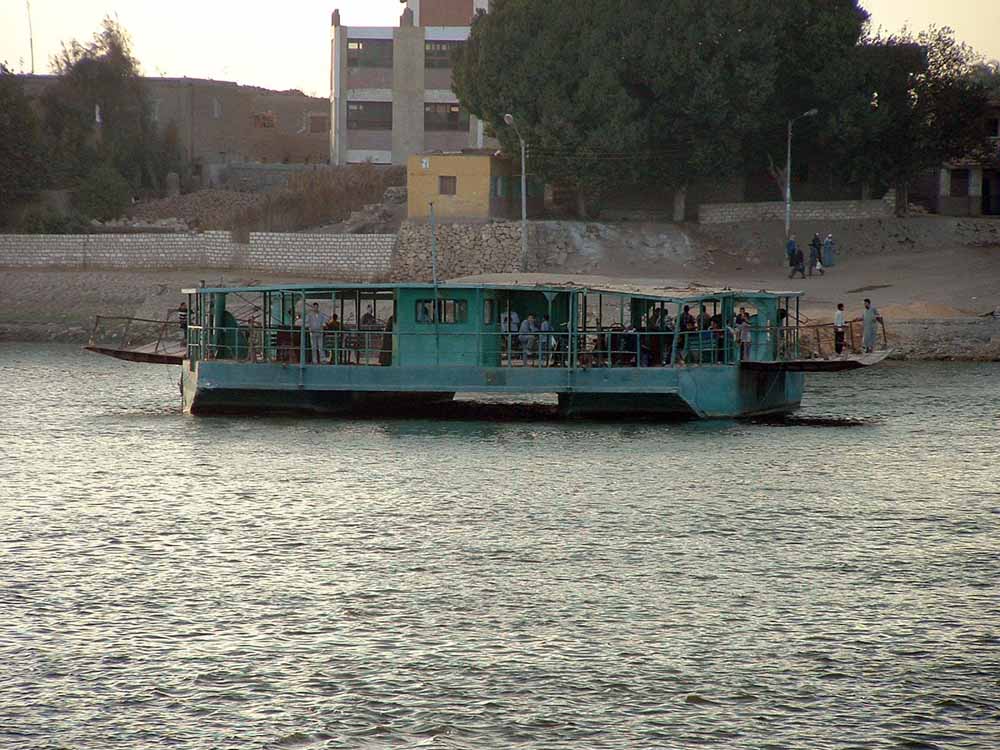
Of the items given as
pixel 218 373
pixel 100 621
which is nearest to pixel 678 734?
pixel 100 621

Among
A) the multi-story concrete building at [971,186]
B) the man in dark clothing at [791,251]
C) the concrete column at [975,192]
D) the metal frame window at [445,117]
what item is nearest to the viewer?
the man in dark clothing at [791,251]

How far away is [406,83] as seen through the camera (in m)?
79.3

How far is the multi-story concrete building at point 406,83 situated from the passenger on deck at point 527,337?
47274 mm

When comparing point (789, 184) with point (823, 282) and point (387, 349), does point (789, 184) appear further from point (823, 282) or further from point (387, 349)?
point (387, 349)

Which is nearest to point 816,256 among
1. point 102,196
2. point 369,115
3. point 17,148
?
point 369,115

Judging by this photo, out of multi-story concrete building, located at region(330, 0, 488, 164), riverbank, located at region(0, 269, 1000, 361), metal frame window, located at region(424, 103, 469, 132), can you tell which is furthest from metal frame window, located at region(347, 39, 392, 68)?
riverbank, located at region(0, 269, 1000, 361)

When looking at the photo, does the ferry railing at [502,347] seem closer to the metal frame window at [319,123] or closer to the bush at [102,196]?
the bush at [102,196]

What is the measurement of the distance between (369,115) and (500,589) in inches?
2553

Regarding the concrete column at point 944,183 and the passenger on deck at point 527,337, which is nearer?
the passenger on deck at point 527,337

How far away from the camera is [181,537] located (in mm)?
21469

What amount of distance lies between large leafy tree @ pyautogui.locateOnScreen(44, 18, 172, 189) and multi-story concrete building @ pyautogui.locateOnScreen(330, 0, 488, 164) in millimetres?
12418

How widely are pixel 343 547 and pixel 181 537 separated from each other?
245cm

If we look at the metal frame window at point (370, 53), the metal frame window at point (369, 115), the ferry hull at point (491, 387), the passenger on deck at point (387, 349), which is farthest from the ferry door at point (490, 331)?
the metal frame window at point (369, 115)

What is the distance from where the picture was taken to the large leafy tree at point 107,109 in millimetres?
83688
